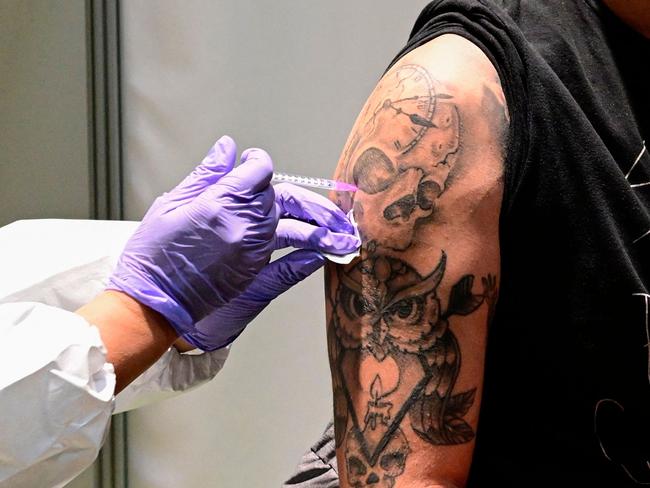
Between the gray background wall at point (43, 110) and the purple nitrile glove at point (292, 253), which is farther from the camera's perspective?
the gray background wall at point (43, 110)

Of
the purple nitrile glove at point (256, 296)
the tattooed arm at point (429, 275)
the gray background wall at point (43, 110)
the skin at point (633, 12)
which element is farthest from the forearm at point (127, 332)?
the gray background wall at point (43, 110)

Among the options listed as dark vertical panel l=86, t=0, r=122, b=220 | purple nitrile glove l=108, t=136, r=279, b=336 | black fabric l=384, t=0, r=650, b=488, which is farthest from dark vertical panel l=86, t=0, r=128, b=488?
black fabric l=384, t=0, r=650, b=488

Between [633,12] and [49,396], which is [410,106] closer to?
[633,12]

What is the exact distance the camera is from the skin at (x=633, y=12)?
1.04 meters

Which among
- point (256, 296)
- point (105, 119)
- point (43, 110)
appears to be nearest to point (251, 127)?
point (105, 119)

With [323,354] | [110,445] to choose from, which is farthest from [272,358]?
[110,445]

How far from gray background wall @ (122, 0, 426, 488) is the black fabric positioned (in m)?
1.16

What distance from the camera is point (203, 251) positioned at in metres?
1.05

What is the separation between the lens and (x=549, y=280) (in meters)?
0.92

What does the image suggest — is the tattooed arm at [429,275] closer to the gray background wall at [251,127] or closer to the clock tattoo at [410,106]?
the clock tattoo at [410,106]

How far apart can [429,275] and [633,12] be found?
491mm

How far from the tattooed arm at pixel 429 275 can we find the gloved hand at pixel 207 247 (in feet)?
0.54

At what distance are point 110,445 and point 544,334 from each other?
6.37 ft

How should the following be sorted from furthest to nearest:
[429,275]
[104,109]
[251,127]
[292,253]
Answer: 1. [104,109]
2. [251,127]
3. [292,253]
4. [429,275]
